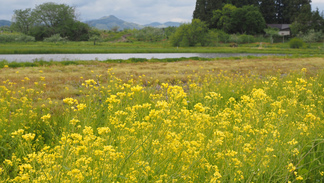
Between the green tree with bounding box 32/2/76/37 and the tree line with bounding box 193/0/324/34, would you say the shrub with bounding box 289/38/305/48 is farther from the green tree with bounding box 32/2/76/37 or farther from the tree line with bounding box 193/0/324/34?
the green tree with bounding box 32/2/76/37

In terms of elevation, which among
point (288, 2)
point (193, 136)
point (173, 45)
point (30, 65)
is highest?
point (288, 2)

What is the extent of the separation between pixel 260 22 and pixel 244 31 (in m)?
5.82

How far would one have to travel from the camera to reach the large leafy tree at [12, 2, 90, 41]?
6512 cm

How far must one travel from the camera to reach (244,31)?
76.7 meters

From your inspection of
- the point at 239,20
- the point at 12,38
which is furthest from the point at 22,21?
the point at 239,20

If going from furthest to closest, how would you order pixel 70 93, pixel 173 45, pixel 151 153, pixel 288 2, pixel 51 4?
pixel 288 2
pixel 51 4
pixel 173 45
pixel 70 93
pixel 151 153

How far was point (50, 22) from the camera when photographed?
69250mm

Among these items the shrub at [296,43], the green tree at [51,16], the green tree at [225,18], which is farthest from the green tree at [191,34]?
the green tree at [51,16]

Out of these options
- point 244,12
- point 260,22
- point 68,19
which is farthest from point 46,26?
point 260,22

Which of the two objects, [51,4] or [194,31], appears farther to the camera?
[51,4]

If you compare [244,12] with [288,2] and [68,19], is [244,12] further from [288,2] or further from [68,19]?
[68,19]

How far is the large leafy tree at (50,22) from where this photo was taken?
65.1 m

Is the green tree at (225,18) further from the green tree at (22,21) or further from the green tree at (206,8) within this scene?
the green tree at (22,21)

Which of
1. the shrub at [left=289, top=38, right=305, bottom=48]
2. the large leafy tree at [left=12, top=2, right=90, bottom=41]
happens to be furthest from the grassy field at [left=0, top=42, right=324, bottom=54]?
the large leafy tree at [left=12, top=2, right=90, bottom=41]
